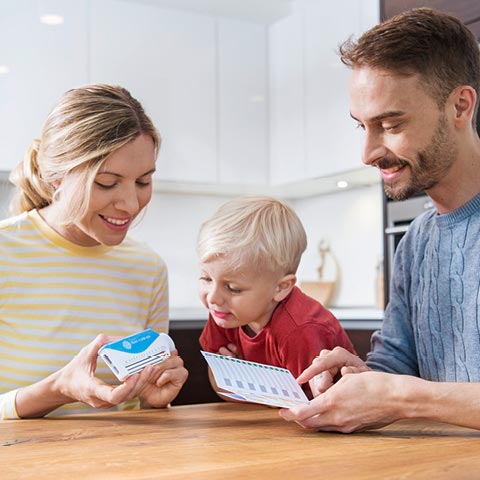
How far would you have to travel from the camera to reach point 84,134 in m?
1.65

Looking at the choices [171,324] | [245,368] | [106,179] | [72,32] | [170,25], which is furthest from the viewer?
[170,25]

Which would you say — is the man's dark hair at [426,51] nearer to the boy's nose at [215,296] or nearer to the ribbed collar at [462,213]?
the ribbed collar at [462,213]

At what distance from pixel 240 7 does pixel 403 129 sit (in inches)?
116

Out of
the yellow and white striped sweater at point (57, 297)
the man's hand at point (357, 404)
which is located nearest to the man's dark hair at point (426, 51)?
the man's hand at point (357, 404)

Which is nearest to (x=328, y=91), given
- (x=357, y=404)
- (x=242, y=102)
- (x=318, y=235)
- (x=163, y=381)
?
(x=242, y=102)

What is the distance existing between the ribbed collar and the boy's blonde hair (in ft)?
1.15

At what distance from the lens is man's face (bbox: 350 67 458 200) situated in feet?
4.98

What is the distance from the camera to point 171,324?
10.9 ft

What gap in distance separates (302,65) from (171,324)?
174 centimetres

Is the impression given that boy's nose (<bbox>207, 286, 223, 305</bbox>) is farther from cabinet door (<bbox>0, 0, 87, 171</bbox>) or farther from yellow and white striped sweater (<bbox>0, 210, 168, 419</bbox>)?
cabinet door (<bbox>0, 0, 87, 171</bbox>)

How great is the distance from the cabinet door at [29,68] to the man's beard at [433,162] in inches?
101

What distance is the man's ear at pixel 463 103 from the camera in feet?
5.20

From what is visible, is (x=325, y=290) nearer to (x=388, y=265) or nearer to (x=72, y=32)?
(x=388, y=265)

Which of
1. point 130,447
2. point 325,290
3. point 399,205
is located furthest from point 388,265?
point 130,447
